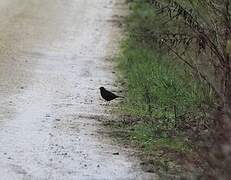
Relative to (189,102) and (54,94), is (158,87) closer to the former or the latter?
(189,102)

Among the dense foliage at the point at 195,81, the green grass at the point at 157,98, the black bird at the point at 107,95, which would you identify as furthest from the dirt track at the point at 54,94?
the dense foliage at the point at 195,81

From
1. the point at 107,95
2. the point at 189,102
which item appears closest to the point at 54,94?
the point at 107,95

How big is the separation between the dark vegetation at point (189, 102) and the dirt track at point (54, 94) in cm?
42

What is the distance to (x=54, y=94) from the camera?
446 inches

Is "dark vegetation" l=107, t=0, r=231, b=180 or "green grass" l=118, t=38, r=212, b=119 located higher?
"dark vegetation" l=107, t=0, r=231, b=180

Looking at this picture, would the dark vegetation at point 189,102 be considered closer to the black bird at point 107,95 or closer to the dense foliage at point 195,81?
the dense foliage at point 195,81

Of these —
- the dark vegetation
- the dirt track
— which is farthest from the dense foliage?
the dirt track

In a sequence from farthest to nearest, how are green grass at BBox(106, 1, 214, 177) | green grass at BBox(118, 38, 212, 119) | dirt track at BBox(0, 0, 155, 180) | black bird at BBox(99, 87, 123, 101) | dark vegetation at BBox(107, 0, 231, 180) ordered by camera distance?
1. black bird at BBox(99, 87, 123, 101)
2. green grass at BBox(118, 38, 212, 119)
3. green grass at BBox(106, 1, 214, 177)
4. dirt track at BBox(0, 0, 155, 180)
5. dark vegetation at BBox(107, 0, 231, 180)

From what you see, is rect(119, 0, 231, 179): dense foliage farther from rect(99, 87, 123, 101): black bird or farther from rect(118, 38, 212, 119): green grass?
rect(99, 87, 123, 101): black bird

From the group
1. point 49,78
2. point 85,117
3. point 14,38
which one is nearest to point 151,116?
point 85,117

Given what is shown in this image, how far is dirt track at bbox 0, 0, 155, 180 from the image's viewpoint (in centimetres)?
814

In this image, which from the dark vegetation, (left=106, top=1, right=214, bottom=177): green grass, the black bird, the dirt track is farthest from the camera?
the black bird

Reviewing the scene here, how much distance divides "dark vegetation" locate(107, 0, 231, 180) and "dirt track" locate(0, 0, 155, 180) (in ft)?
1.37

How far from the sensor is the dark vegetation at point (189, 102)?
6918mm
